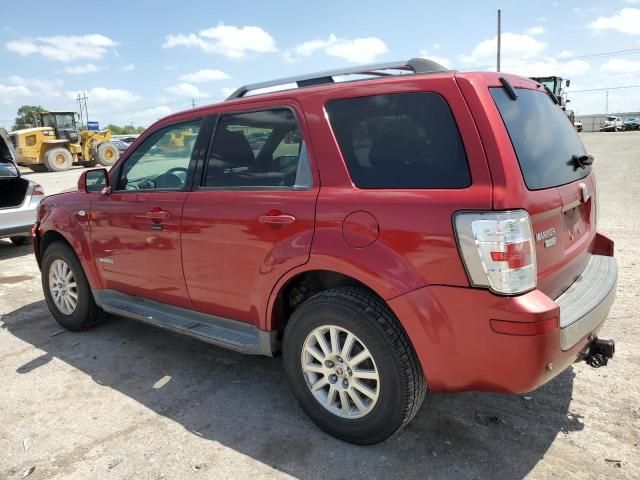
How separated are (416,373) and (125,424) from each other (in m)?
1.79

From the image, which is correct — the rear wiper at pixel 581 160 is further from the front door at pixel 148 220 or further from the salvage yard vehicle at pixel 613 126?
the salvage yard vehicle at pixel 613 126

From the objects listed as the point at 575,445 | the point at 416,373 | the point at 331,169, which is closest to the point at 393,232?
the point at 331,169

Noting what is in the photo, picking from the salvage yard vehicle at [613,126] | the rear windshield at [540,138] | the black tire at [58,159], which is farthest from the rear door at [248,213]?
the salvage yard vehicle at [613,126]

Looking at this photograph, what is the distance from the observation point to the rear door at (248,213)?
2812 millimetres

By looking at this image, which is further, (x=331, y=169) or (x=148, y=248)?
(x=148, y=248)

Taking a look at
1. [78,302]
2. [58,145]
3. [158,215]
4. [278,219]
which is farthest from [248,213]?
[58,145]

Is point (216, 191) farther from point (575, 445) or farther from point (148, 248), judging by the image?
point (575, 445)

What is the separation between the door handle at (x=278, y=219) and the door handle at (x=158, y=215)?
0.89 m

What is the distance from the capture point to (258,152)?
3172mm

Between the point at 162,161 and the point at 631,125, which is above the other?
the point at 162,161

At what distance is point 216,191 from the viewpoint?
326 centimetres

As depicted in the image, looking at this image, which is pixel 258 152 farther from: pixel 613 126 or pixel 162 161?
pixel 613 126

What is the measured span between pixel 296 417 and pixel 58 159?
1037 inches

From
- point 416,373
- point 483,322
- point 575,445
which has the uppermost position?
point 483,322
